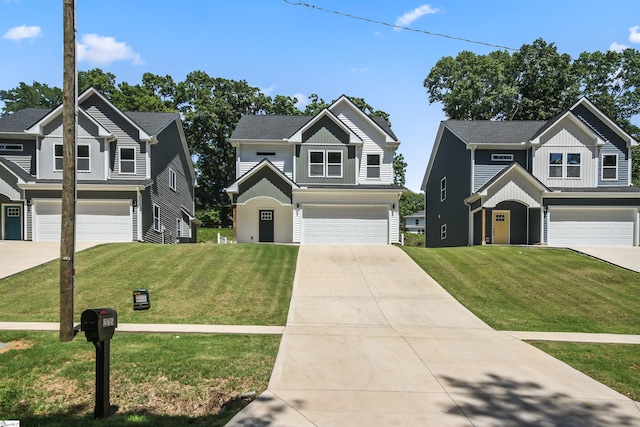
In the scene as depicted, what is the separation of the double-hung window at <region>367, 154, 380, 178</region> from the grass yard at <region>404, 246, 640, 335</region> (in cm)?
702

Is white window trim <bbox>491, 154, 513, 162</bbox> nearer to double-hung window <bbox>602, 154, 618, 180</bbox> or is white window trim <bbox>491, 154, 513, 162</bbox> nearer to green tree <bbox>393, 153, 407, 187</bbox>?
double-hung window <bbox>602, 154, 618, 180</bbox>

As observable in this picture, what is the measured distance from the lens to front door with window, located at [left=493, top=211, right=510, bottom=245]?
24.2m

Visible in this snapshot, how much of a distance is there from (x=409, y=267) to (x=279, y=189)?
9.61 meters

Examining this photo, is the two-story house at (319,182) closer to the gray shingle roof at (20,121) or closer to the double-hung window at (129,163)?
the double-hung window at (129,163)

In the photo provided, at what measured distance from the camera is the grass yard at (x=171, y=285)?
1082 centimetres

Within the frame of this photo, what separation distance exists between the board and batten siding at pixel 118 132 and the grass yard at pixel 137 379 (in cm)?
1631

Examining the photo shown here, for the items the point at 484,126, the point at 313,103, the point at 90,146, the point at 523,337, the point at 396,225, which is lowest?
the point at 523,337

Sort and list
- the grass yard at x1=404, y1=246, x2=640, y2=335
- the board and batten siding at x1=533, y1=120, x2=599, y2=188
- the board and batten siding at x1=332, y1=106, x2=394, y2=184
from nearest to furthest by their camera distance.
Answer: the grass yard at x1=404, y1=246, x2=640, y2=335 → the board and batten siding at x1=533, y1=120, x2=599, y2=188 → the board and batten siding at x1=332, y1=106, x2=394, y2=184

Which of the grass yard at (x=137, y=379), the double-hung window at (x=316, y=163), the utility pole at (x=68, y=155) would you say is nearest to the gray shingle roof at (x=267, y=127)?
the double-hung window at (x=316, y=163)

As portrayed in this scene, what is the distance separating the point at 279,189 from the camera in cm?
2348

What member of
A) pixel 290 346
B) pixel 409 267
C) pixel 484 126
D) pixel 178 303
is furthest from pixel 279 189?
pixel 290 346

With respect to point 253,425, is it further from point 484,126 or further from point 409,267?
point 484,126

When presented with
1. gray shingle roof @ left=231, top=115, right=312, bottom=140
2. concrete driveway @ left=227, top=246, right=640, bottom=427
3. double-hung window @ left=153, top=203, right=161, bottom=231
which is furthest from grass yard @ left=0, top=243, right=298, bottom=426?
gray shingle roof @ left=231, top=115, right=312, bottom=140

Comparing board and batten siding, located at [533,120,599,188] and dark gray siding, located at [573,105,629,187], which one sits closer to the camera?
board and batten siding, located at [533,120,599,188]
